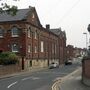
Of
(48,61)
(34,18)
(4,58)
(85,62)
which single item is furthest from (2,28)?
(85,62)

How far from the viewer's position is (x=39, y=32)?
8819cm

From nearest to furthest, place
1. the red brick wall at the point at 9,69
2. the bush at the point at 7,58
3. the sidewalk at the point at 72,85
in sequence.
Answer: the sidewalk at the point at 72,85 < the red brick wall at the point at 9,69 < the bush at the point at 7,58

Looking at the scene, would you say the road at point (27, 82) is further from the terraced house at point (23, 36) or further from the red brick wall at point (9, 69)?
the terraced house at point (23, 36)

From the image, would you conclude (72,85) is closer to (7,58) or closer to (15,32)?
(7,58)

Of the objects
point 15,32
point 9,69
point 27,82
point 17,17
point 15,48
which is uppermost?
point 17,17

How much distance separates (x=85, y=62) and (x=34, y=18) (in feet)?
170

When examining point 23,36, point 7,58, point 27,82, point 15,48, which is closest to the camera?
point 27,82

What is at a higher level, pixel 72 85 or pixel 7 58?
pixel 7 58

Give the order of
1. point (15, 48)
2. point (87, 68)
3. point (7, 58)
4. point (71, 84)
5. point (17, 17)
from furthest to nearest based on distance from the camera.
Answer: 1. point (17, 17)
2. point (15, 48)
3. point (7, 58)
4. point (71, 84)
5. point (87, 68)

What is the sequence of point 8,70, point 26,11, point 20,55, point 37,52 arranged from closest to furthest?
1. point 8,70
2. point 20,55
3. point 26,11
4. point 37,52

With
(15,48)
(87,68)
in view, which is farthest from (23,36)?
(87,68)

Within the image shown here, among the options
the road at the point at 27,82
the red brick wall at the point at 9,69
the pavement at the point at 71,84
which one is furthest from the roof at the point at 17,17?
the pavement at the point at 71,84

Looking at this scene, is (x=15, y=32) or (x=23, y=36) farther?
(x=15, y=32)

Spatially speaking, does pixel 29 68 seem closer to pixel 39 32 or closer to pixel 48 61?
pixel 39 32
